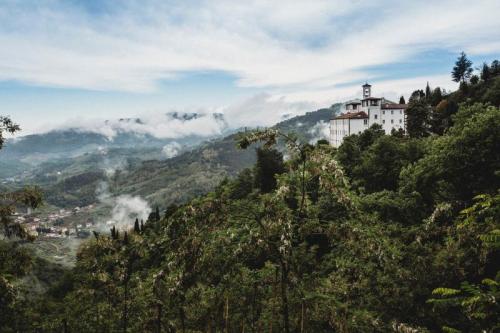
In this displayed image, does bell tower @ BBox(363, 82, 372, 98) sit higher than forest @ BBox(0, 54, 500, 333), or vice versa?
bell tower @ BBox(363, 82, 372, 98)

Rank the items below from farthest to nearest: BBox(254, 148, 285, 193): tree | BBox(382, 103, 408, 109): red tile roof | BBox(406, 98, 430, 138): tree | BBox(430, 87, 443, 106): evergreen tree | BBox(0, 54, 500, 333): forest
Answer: BBox(382, 103, 408, 109): red tile roof → BBox(430, 87, 443, 106): evergreen tree → BBox(406, 98, 430, 138): tree → BBox(254, 148, 285, 193): tree → BBox(0, 54, 500, 333): forest

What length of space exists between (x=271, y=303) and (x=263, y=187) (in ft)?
155

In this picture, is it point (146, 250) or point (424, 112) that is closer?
point (146, 250)

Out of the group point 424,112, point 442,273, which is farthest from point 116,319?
point 424,112

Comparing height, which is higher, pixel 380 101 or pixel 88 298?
pixel 380 101

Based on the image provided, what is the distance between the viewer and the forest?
26.8 feet

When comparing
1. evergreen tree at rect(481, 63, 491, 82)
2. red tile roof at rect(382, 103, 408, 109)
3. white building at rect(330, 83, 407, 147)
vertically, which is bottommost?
white building at rect(330, 83, 407, 147)

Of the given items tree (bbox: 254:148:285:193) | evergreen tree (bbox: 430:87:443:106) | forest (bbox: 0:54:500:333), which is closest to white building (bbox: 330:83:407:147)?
evergreen tree (bbox: 430:87:443:106)

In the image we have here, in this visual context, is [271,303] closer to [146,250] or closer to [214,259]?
[214,259]

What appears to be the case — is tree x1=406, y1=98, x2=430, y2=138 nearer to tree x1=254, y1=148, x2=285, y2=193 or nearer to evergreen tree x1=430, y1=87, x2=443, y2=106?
evergreen tree x1=430, y1=87, x2=443, y2=106

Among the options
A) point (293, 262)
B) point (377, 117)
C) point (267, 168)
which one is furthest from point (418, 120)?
point (293, 262)

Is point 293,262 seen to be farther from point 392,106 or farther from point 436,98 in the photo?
point 392,106

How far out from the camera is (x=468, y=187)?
2183 centimetres

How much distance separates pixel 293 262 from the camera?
9406 millimetres
